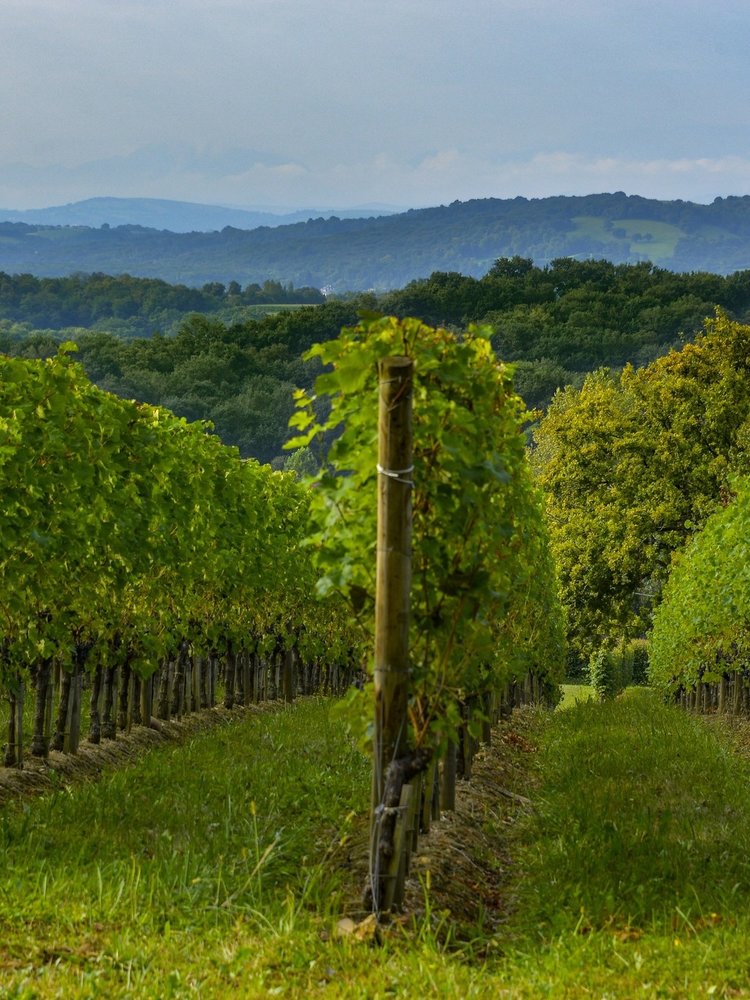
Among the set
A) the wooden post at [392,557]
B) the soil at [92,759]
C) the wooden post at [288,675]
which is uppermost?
the wooden post at [392,557]

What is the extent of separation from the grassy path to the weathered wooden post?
1115 millimetres

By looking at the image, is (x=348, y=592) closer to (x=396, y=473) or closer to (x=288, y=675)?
(x=396, y=473)

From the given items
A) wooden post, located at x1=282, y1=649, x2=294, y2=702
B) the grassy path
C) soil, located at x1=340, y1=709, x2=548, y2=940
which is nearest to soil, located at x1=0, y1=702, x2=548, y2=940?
soil, located at x1=340, y1=709, x2=548, y2=940

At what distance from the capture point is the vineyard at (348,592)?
26.4 ft

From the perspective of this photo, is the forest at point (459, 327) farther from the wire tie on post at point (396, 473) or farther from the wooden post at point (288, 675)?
the wire tie on post at point (396, 473)

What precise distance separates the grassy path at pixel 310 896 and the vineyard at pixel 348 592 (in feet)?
0.31

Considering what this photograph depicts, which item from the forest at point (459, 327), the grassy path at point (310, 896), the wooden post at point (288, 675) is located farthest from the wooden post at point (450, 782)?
the forest at point (459, 327)

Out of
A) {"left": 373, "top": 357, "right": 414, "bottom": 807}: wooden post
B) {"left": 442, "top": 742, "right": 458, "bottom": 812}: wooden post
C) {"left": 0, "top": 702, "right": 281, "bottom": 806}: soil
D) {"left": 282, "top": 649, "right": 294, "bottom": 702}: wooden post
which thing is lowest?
{"left": 282, "top": 649, "right": 294, "bottom": 702}: wooden post

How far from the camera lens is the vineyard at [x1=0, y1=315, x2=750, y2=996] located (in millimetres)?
8055

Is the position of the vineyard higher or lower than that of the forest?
lower

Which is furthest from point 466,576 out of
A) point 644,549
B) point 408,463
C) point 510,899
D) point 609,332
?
point 609,332

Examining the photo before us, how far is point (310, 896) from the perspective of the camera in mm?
8148

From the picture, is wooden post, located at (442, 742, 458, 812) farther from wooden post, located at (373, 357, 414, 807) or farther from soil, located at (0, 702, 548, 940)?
wooden post, located at (373, 357, 414, 807)

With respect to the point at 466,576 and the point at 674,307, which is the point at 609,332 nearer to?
the point at 674,307
